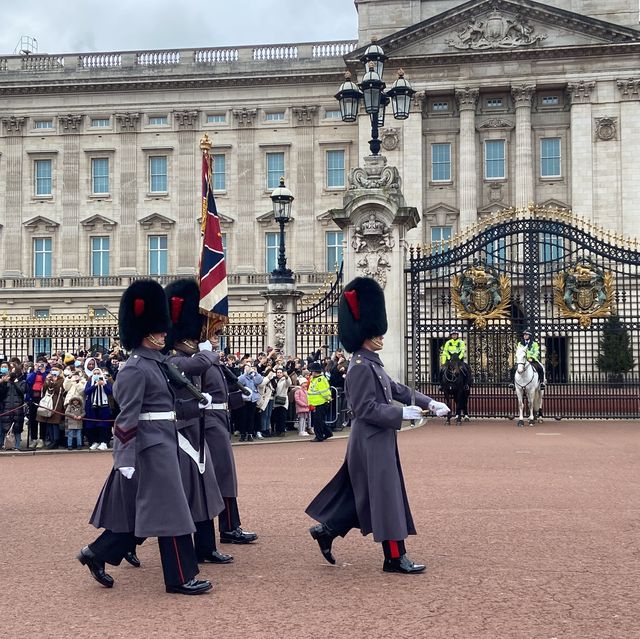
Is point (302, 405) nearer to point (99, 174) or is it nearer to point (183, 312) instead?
point (183, 312)

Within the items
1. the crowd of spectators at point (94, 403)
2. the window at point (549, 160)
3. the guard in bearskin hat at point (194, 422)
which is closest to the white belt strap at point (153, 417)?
the guard in bearskin hat at point (194, 422)

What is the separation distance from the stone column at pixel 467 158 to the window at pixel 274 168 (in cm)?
844

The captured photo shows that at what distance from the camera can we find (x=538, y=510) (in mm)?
9102

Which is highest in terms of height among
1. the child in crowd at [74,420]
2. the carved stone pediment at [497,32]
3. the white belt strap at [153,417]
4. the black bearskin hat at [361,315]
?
the carved stone pediment at [497,32]

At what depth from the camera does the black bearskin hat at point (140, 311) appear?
675 centimetres

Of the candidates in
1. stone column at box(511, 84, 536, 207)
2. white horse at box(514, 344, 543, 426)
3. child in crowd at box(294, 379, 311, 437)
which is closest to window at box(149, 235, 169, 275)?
stone column at box(511, 84, 536, 207)

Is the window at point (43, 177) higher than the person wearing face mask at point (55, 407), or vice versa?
the window at point (43, 177)

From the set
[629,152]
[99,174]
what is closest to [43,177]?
[99,174]

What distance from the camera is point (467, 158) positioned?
1735 inches

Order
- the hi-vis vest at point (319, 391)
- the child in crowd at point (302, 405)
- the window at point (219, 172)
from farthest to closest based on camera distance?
the window at point (219, 172), the child in crowd at point (302, 405), the hi-vis vest at point (319, 391)

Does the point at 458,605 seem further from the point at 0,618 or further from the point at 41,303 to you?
the point at 41,303

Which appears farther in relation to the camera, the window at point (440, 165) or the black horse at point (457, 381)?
the window at point (440, 165)

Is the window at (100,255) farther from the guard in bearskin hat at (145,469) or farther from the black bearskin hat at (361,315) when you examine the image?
the guard in bearskin hat at (145,469)

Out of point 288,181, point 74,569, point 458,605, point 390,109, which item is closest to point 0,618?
point 74,569
